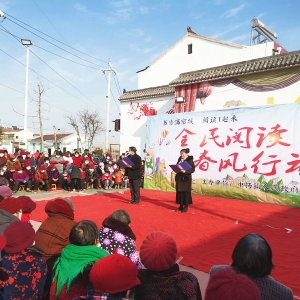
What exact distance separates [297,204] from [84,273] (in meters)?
7.20

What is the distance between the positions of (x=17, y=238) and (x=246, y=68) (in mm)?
10322

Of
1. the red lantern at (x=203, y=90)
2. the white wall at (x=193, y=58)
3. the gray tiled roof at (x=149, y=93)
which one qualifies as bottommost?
the red lantern at (x=203, y=90)

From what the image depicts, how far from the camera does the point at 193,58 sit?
1673 cm

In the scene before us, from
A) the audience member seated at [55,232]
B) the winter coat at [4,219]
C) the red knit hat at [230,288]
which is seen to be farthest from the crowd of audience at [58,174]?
the red knit hat at [230,288]

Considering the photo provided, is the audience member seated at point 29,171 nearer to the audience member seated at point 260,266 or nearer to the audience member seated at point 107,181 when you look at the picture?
the audience member seated at point 107,181

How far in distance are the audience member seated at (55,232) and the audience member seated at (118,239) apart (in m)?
0.32

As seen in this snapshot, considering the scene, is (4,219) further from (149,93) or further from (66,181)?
(149,93)

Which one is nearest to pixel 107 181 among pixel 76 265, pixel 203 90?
pixel 203 90

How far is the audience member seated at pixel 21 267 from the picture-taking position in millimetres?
1990

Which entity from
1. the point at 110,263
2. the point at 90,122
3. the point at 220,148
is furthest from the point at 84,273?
the point at 90,122

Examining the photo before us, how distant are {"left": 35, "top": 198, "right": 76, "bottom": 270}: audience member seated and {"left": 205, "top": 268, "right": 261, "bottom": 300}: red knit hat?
63.9 inches

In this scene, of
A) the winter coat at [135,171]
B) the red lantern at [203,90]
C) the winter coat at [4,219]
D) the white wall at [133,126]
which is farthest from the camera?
the white wall at [133,126]

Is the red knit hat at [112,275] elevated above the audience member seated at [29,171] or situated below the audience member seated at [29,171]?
above

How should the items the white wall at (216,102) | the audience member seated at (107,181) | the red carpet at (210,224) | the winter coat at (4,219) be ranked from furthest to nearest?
the audience member seated at (107,181) < the white wall at (216,102) < the red carpet at (210,224) < the winter coat at (4,219)
